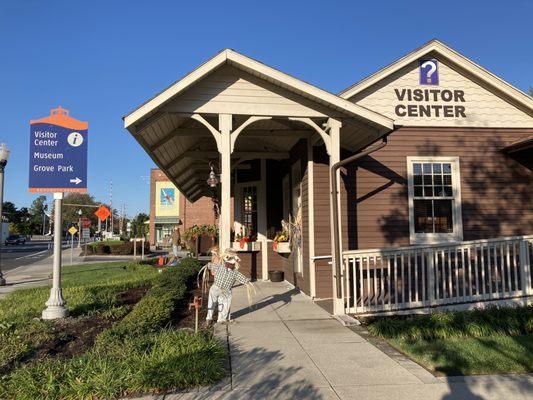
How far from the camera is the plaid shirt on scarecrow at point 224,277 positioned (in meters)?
6.98

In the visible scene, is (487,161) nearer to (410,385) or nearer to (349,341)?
(349,341)

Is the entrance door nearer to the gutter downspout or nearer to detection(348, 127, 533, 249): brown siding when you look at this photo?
detection(348, 127, 533, 249): brown siding

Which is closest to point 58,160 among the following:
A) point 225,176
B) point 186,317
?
point 225,176

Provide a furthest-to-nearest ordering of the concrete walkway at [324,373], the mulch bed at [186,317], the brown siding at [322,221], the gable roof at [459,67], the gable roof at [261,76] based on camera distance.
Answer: the gable roof at [459,67] < the brown siding at [322,221] < the gable roof at [261,76] < the mulch bed at [186,317] < the concrete walkway at [324,373]

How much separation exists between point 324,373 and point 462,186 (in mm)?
6948

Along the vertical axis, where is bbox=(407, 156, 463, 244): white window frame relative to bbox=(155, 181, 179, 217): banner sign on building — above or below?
below

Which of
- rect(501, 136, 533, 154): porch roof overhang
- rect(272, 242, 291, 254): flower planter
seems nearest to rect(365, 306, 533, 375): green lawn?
rect(501, 136, 533, 154): porch roof overhang

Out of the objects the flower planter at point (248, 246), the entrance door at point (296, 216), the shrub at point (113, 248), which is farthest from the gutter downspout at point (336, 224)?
the shrub at point (113, 248)

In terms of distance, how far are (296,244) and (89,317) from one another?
16.4 feet

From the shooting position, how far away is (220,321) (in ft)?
23.5

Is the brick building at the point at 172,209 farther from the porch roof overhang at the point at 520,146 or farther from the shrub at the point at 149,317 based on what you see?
the porch roof overhang at the point at 520,146

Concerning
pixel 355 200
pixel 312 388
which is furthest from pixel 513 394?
pixel 355 200

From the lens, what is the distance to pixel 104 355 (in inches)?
202

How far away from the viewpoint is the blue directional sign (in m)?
8.36
